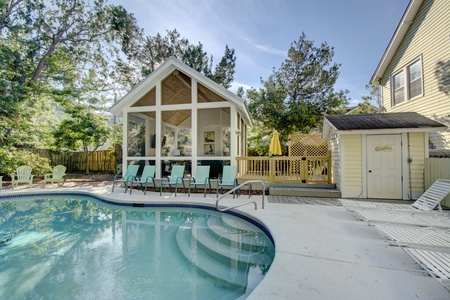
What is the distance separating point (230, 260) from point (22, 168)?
449 inches

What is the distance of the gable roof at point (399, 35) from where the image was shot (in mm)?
8480

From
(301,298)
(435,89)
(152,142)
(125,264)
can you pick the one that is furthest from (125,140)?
(435,89)

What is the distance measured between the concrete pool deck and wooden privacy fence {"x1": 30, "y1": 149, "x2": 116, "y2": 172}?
1379cm

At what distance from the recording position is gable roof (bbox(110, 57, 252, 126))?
866 centimetres

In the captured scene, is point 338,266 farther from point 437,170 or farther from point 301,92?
point 301,92

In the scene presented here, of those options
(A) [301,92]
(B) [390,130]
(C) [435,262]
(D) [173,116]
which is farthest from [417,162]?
(D) [173,116]

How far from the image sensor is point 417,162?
6.88 m

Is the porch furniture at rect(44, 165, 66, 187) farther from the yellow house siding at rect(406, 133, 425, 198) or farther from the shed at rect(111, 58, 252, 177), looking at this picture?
the yellow house siding at rect(406, 133, 425, 198)

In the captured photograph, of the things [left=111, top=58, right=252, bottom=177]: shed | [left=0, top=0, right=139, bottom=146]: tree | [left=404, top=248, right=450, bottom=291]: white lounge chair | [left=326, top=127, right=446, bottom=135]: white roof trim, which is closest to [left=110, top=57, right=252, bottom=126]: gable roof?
[left=111, top=58, right=252, bottom=177]: shed

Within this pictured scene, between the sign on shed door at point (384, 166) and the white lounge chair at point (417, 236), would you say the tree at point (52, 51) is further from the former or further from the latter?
the white lounge chair at point (417, 236)

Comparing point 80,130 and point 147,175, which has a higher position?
point 80,130

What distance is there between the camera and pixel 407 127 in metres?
6.66

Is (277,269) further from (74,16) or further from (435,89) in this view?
(74,16)

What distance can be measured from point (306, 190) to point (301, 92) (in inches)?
382
